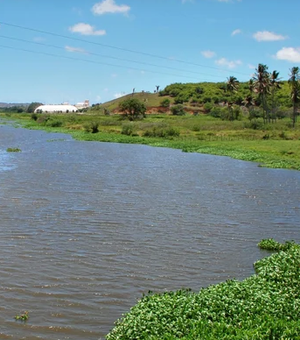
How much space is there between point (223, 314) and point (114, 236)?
7.38m

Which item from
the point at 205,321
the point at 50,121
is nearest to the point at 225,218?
the point at 205,321

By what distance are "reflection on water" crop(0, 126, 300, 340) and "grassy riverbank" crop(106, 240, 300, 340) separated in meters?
1.06

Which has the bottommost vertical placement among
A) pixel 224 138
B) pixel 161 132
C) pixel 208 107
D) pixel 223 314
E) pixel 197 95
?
pixel 223 314

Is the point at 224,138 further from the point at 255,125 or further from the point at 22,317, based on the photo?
the point at 22,317

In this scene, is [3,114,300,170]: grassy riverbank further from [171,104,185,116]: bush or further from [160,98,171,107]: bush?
[160,98,171,107]: bush

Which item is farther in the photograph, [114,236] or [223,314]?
[114,236]

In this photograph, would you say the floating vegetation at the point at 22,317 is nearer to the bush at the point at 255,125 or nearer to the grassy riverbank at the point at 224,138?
the grassy riverbank at the point at 224,138

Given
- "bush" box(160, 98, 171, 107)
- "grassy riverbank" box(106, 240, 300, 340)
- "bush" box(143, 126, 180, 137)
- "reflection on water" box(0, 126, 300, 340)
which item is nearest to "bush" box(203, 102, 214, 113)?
"bush" box(160, 98, 171, 107)

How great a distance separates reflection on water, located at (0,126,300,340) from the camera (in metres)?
10.0

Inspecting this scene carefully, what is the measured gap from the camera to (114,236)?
1534 centimetres

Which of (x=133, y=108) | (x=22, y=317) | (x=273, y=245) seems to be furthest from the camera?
(x=133, y=108)

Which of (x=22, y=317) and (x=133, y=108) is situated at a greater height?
(x=133, y=108)

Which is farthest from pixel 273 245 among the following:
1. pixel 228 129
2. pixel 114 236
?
pixel 228 129

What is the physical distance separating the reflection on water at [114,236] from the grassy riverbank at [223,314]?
1061mm
